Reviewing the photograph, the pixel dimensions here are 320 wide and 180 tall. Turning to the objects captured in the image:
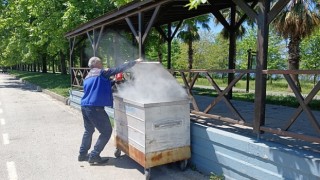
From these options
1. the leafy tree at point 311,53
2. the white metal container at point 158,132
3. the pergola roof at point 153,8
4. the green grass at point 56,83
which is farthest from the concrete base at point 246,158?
the leafy tree at point 311,53

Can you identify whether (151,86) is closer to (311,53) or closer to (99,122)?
(99,122)

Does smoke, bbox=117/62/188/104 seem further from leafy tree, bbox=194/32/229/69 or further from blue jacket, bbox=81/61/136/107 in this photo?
leafy tree, bbox=194/32/229/69

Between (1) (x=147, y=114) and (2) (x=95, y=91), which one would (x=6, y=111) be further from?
(1) (x=147, y=114)

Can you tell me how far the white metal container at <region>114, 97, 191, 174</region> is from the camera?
15.4 ft

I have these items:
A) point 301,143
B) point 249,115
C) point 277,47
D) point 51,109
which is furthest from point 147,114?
point 277,47

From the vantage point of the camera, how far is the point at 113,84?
5.91m

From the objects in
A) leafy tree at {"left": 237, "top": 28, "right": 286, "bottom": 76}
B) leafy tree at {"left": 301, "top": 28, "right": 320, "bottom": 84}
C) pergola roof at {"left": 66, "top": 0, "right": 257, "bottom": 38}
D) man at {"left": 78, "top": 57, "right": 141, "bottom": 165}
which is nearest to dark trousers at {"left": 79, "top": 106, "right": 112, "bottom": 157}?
man at {"left": 78, "top": 57, "right": 141, "bottom": 165}

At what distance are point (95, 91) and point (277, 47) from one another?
37.9 meters

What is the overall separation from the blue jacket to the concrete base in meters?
1.58

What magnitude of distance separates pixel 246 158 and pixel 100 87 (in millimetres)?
2746

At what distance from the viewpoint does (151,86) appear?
5164mm

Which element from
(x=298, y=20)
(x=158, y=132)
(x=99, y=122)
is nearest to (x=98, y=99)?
(x=99, y=122)

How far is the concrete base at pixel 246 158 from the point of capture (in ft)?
11.7

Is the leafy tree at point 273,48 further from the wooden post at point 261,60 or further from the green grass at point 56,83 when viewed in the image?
the wooden post at point 261,60
